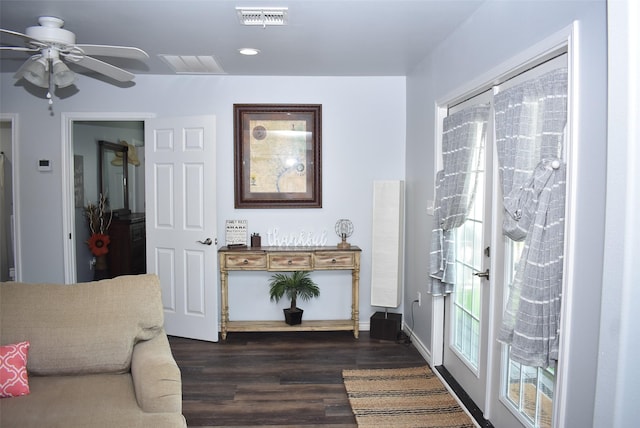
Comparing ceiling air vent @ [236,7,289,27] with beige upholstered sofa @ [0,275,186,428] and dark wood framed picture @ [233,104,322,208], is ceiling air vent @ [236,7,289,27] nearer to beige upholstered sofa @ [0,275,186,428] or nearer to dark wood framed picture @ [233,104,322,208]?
dark wood framed picture @ [233,104,322,208]

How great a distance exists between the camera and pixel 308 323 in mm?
4492

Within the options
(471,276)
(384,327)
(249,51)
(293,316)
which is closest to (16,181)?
(249,51)

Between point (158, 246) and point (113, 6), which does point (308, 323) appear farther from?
point (113, 6)

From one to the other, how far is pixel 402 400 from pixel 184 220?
255cm

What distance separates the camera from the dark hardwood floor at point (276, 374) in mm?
2885

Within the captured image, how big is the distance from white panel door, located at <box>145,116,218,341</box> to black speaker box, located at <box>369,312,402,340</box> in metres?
1.49

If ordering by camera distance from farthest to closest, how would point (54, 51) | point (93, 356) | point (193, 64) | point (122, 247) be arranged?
point (122, 247), point (193, 64), point (54, 51), point (93, 356)

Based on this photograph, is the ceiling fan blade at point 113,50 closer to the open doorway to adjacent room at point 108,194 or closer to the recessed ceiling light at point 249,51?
the recessed ceiling light at point 249,51

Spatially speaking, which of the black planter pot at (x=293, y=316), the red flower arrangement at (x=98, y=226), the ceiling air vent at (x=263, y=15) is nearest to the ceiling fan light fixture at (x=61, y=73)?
the ceiling air vent at (x=263, y=15)

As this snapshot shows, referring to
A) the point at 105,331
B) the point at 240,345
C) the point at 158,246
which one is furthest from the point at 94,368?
the point at 158,246

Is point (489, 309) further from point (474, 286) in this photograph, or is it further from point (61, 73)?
point (61, 73)

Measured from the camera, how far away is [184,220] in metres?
4.38

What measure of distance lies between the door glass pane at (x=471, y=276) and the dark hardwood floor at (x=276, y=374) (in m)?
0.66

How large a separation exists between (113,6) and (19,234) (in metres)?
2.86
